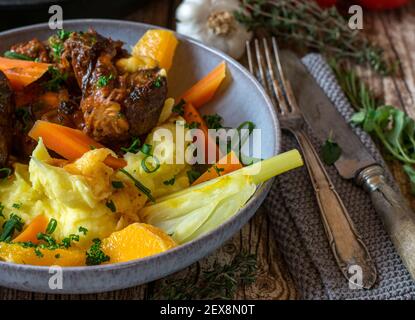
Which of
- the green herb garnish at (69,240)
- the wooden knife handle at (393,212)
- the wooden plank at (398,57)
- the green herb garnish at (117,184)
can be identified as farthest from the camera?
the wooden plank at (398,57)

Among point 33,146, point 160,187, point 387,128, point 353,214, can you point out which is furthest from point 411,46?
point 33,146

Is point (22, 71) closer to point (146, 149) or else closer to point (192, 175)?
point (146, 149)

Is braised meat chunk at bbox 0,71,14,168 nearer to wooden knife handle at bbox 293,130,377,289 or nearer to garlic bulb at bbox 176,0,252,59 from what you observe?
wooden knife handle at bbox 293,130,377,289

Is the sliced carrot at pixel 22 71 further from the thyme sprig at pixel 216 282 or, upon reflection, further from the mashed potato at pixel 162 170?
the thyme sprig at pixel 216 282

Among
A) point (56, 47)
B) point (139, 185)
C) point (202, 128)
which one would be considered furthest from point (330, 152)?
point (56, 47)

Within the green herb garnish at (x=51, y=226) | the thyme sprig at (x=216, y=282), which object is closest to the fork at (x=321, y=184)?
the thyme sprig at (x=216, y=282)

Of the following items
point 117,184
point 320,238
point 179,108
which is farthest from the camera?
point 179,108

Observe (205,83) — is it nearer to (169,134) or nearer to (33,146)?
(169,134)
